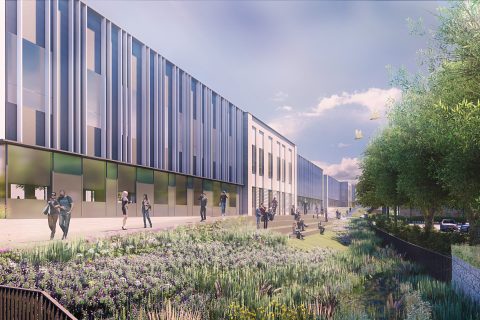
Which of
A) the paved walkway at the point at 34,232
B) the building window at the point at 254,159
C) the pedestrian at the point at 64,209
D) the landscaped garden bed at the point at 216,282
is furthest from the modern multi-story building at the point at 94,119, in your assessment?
the building window at the point at 254,159

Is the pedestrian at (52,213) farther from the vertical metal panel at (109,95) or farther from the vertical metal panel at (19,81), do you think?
the vertical metal panel at (109,95)

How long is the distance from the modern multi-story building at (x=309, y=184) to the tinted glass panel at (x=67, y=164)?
161ft

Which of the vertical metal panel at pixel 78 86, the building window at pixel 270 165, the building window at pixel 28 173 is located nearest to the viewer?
the building window at pixel 28 173

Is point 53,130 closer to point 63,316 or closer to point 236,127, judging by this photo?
point 63,316

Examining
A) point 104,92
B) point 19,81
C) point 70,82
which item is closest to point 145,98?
point 104,92

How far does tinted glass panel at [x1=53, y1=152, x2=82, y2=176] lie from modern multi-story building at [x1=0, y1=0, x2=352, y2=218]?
6 centimetres

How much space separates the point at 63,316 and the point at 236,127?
145 ft

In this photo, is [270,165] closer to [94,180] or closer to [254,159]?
[254,159]

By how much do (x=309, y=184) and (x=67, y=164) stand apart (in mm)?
74655

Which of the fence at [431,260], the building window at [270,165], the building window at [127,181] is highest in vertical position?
the building window at [270,165]

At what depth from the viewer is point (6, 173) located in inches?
802

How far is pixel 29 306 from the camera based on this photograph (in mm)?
7926

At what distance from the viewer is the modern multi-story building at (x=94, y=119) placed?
21.3m

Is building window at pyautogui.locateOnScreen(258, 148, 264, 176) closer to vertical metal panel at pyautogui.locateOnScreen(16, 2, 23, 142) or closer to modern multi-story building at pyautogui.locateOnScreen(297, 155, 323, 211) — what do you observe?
modern multi-story building at pyautogui.locateOnScreen(297, 155, 323, 211)
